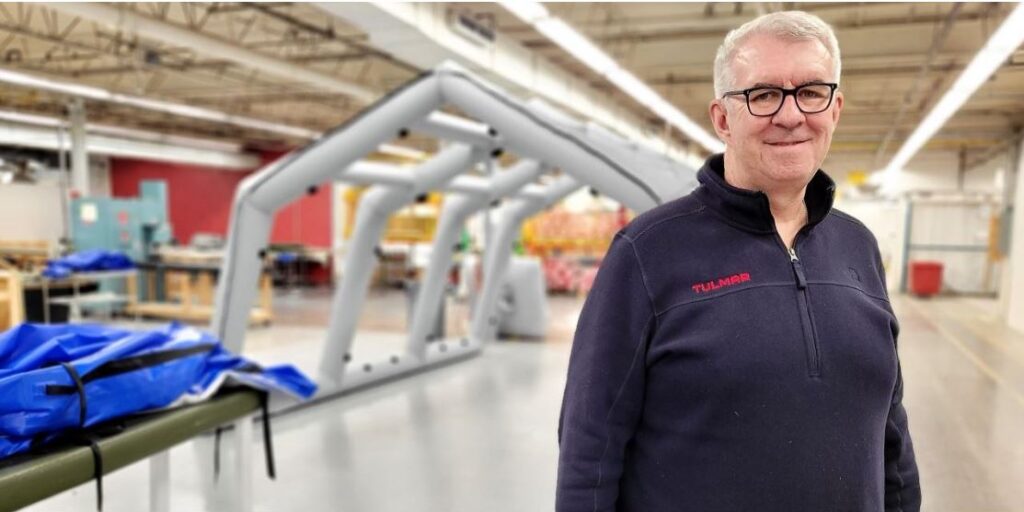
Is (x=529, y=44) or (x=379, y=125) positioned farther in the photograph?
(x=529, y=44)

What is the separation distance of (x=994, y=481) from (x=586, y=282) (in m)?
9.92

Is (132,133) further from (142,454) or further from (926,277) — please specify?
(926,277)

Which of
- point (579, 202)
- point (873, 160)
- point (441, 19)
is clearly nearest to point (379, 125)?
point (441, 19)

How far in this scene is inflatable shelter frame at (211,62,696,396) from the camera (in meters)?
3.52

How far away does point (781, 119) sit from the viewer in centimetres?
113

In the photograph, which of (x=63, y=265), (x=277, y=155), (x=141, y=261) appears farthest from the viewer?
(x=277, y=155)

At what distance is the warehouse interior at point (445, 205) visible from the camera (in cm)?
373

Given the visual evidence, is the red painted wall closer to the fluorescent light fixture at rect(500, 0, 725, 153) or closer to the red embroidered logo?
the fluorescent light fixture at rect(500, 0, 725, 153)

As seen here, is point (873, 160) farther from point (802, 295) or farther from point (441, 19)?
point (802, 295)

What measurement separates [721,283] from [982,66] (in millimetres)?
5663

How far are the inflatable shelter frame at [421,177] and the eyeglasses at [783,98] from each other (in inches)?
76.2

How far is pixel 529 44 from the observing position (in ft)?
30.4

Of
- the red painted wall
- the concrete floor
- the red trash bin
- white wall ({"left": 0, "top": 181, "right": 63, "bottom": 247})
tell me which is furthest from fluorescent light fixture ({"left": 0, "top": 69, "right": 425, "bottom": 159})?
the red trash bin

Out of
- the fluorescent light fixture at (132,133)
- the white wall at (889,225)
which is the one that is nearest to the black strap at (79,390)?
the fluorescent light fixture at (132,133)
